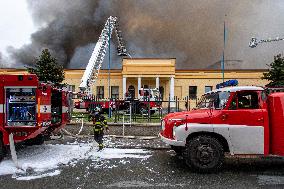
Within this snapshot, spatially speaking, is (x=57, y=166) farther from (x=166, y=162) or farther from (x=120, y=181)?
(x=166, y=162)

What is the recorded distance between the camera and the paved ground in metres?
7.00

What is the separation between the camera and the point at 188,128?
26.8 feet

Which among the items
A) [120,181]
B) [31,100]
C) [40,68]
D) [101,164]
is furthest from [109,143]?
[40,68]

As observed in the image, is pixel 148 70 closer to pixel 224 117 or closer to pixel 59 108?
pixel 59 108

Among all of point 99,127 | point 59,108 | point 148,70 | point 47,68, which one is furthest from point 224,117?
point 148,70

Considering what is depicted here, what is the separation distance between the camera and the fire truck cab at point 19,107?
850cm

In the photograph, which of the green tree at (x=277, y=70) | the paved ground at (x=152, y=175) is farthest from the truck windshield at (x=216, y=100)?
the green tree at (x=277, y=70)

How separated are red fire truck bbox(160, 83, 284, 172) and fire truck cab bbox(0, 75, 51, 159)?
3371mm

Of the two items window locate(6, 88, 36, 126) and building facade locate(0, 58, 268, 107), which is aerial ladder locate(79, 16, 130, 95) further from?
window locate(6, 88, 36, 126)

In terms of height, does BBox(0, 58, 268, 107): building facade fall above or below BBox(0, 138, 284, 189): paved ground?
above

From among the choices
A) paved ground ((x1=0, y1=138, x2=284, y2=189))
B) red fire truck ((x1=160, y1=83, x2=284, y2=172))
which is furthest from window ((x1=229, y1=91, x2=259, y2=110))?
paved ground ((x1=0, y1=138, x2=284, y2=189))

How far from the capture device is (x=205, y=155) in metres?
8.05

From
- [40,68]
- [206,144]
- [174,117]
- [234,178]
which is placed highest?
[40,68]

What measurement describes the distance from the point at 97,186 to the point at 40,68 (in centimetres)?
2883
